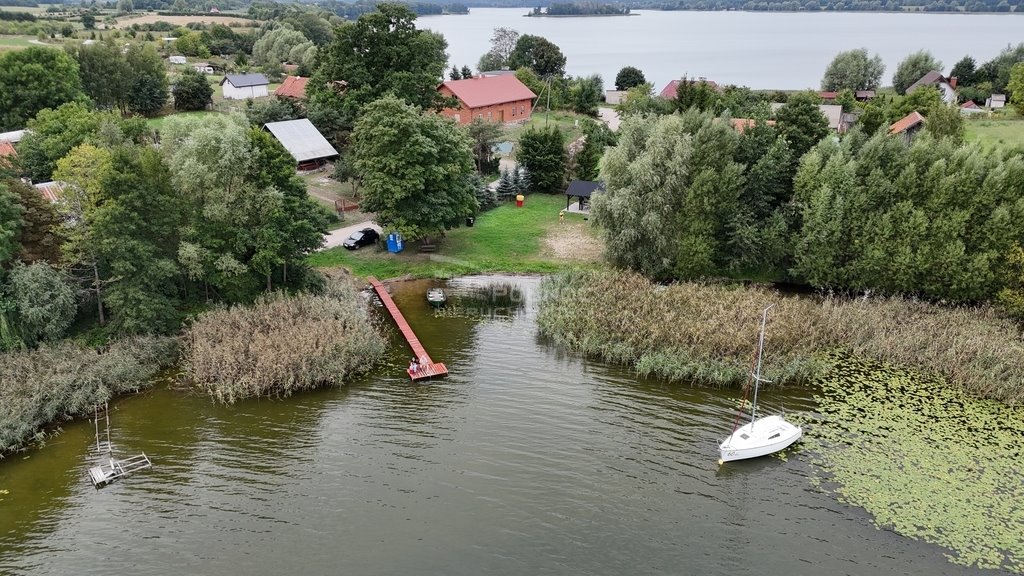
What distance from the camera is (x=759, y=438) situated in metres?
23.3

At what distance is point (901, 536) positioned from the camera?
1984 cm

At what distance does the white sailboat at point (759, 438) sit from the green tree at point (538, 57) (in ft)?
293

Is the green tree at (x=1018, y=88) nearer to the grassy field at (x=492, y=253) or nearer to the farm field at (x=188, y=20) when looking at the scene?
the grassy field at (x=492, y=253)

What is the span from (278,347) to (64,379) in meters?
8.23

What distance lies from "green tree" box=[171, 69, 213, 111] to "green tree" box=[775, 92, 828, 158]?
207 feet

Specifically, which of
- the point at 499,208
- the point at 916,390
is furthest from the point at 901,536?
the point at 499,208

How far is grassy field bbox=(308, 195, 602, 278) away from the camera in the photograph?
40.6 meters

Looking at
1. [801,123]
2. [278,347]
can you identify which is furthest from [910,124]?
[278,347]

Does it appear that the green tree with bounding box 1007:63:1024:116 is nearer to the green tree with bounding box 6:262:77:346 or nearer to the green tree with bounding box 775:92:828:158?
the green tree with bounding box 775:92:828:158

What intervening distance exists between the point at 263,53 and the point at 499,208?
77.5 m

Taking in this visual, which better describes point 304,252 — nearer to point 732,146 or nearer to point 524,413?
point 524,413

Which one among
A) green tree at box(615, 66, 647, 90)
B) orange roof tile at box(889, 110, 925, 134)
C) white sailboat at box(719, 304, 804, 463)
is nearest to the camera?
white sailboat at box(719, 304, 804, 463)

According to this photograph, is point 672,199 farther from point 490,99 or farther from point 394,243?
point 490,99

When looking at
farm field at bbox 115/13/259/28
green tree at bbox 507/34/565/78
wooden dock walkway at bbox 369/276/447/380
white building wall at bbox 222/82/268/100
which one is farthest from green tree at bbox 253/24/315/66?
wooden dock walkway at bbox 369/276/447/380
